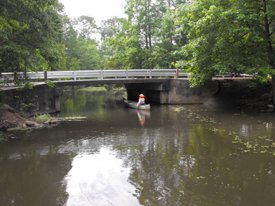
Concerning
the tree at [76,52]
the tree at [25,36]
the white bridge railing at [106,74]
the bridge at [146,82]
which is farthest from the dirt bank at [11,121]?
the tree at [76,52]

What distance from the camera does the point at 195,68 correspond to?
20141mm

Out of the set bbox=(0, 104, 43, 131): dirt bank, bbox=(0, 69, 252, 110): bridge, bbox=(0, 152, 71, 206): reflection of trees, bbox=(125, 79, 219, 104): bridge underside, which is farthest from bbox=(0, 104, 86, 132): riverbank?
bbox=(125, 79, 219, 104): bridge underside

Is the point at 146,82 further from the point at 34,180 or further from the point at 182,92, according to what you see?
the point at 34,180

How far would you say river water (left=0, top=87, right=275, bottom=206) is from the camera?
6651mm

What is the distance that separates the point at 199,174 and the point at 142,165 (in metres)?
1.75

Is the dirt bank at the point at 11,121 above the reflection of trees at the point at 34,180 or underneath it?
above

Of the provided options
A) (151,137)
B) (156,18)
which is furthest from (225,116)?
(156,18)

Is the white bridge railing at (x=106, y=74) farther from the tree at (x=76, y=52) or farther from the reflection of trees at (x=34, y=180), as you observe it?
the tree at (x=76, y=52)

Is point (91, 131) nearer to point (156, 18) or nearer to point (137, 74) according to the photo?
point (137, 74)

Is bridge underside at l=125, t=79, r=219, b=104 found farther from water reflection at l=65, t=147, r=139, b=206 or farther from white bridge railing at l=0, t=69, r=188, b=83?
water reflection at l=65, t=147, r=139, b=206

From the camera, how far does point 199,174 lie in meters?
7.95

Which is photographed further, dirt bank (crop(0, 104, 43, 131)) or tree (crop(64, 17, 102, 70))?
tree (crop(64, 17, 102, 70))

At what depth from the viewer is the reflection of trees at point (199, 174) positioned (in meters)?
6.50

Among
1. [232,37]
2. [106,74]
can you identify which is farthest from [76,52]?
[232,37]
